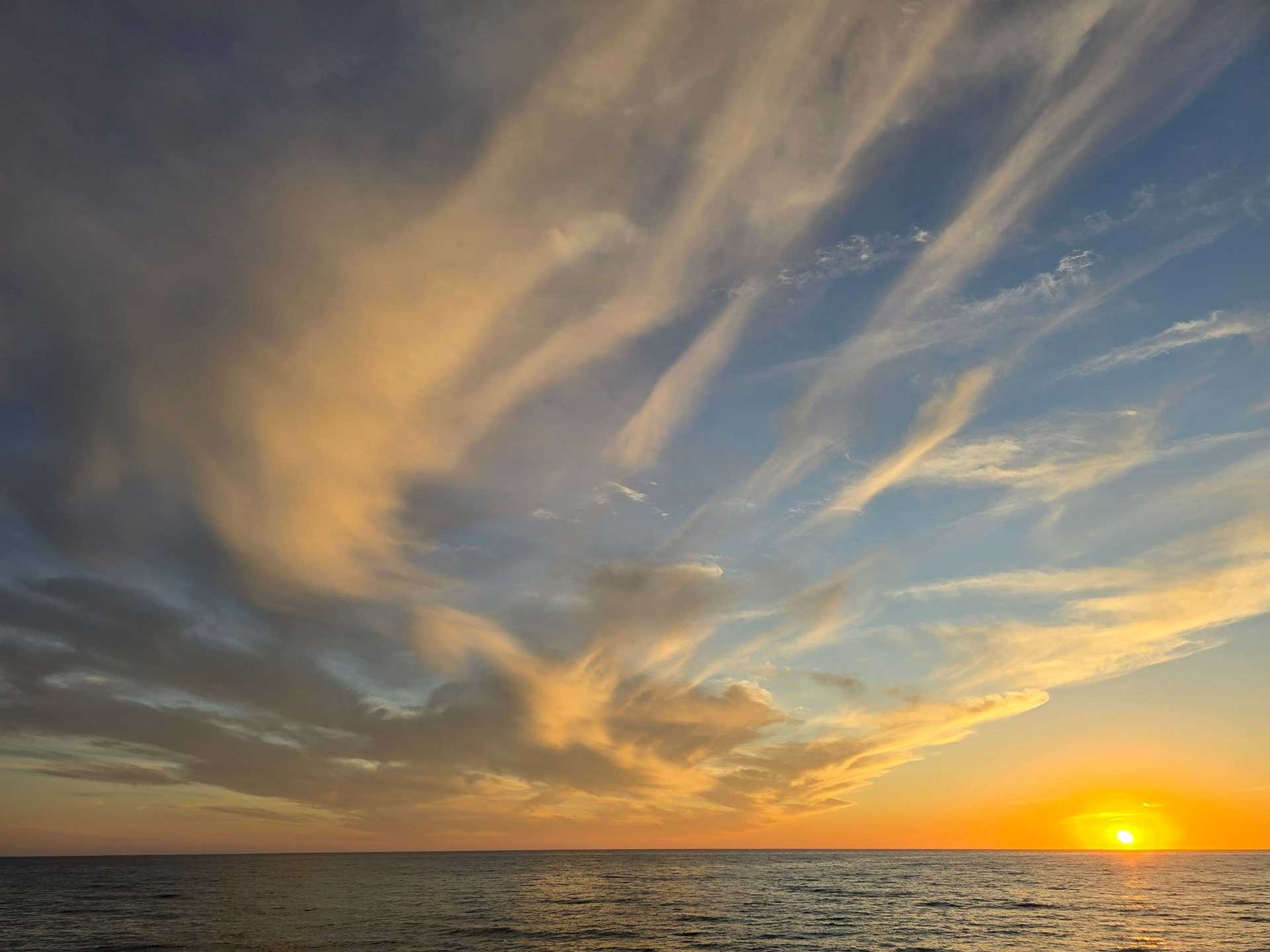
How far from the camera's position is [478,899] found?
108562 mm

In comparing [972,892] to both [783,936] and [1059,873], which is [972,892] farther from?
[1059,873]

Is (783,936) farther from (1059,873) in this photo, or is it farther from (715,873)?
(1059,873)

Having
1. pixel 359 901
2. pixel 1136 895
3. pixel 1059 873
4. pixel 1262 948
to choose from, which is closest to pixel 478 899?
pixel 359 901

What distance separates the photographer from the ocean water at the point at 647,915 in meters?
65.2

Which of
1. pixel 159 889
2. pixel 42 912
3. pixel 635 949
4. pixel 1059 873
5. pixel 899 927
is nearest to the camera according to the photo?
pixel 635 949

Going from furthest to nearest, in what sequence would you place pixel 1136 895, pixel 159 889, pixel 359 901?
1. pixel 159 889
2. pixel 1136 895
3. pixel 359 901

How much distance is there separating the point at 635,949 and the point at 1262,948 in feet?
177

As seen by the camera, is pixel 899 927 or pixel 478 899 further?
pixel 478 899

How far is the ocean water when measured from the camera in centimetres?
6525

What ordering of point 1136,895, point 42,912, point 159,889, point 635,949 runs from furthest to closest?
1. point 159,889
2. point 1136,895
3. point 42,912
4. point 635,949

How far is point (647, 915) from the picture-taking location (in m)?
85.4

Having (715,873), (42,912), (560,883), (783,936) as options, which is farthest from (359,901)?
(715,873)

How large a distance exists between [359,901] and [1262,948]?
345 ft

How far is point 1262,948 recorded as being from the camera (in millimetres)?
61438
